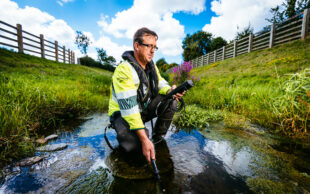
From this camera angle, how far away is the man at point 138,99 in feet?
4.60

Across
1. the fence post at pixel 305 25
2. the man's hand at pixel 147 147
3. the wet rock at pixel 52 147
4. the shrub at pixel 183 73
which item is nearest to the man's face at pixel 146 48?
the man's hand at pixel 147 147

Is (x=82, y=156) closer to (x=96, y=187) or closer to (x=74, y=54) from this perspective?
(x=96, y=187)

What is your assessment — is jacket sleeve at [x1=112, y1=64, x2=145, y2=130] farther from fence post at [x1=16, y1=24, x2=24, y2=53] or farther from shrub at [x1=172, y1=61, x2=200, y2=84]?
fence post at [x1=16, y1=24, x2=24, y2=53]


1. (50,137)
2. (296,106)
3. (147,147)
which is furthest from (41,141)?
(296,106)

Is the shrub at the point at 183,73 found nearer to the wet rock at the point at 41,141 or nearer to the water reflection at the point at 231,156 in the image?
the water reflection at the point at 231,156

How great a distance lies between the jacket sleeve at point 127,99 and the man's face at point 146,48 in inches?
16.4

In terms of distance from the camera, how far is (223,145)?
200 cm

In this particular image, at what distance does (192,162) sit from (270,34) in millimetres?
13911

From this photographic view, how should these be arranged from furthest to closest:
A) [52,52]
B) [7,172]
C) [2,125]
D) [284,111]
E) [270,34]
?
[52,52] → [270,34] → [284,111] → [2,125] → [7,172]

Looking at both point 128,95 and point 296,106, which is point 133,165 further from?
point 296,106

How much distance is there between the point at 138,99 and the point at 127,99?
0.47 metres

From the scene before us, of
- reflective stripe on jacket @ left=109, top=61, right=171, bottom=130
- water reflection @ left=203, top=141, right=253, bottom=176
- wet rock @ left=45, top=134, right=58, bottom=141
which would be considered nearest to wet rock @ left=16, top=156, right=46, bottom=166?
wet rock @ left=45, top=134, right=58, bottom=141

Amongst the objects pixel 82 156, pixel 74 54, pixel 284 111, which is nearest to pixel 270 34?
pixel 284 111

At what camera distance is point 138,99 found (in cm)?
188
